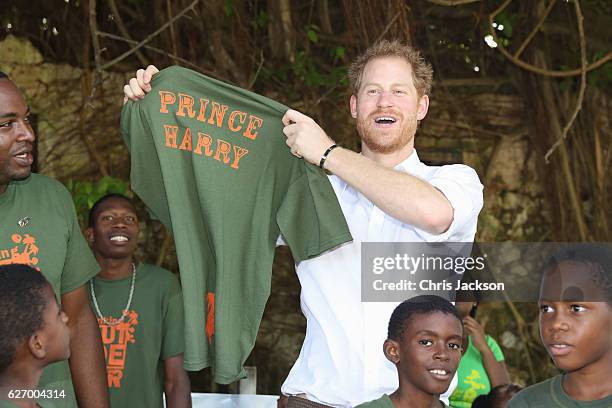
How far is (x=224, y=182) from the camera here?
7.84ft

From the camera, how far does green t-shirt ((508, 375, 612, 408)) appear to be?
6.09ft

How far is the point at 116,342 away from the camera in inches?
127

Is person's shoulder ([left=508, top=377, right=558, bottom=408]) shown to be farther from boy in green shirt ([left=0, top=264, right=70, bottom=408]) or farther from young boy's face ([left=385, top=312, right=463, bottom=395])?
boy in green shirt ([left=0, top=264, right=70, bottom=408])

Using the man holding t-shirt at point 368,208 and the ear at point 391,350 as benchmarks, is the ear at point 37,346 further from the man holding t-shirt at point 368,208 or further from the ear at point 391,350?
the ear at point 391,350

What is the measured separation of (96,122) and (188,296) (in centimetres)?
293

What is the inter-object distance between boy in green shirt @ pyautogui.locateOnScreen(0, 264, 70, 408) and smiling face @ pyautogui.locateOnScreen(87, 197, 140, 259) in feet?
4.50

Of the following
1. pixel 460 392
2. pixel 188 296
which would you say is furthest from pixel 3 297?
pixel 460 392

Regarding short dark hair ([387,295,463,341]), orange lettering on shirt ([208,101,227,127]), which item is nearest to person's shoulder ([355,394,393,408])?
short dark hair ([387,295,463,341])

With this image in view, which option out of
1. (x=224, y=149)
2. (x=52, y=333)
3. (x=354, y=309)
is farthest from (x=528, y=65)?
(x=52, y=333)

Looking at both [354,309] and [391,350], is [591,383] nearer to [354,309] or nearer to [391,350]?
[391,350]

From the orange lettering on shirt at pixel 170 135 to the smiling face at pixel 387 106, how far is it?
1.48ft

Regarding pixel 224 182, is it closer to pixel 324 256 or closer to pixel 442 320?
pixel 324 256

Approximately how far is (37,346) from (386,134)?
3.07 ft

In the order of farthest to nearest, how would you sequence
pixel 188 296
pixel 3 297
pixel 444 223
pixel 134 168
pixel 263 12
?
pixel 263 12, pixel 134 168, pixel 188 296, pixel 444 223, pixel 3 297
